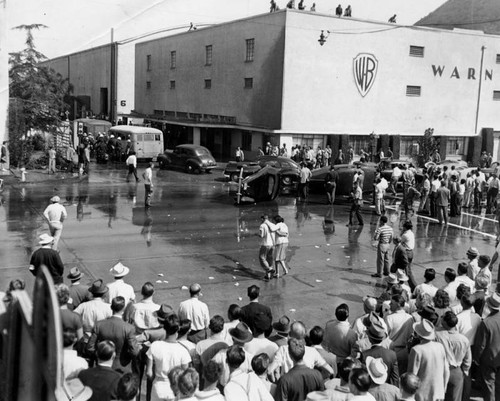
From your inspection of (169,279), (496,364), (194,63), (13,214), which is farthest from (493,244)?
(194,63)

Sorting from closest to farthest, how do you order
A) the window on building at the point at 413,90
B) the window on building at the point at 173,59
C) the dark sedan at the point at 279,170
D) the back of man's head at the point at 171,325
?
the back of man's head at the point at 171,325
the dark sedan at the point at 279,170
the window on building at the point at 413,90
the window on building at the point at 173,59

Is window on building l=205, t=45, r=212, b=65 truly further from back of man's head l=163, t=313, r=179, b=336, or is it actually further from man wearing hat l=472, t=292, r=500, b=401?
back of man's head l=163, t=313, r=179, b=336

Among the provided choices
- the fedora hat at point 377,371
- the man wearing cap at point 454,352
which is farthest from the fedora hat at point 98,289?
the man wearing cap at point 454,352

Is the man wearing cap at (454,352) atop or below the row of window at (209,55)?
below

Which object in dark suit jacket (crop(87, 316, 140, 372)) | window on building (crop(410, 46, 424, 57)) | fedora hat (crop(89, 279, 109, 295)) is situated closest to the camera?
dark suit jacket (crop(87, 316, 140, 372))

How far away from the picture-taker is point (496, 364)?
7035mm

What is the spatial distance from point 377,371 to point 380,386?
0.14 meters

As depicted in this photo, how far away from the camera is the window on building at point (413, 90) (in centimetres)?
4000

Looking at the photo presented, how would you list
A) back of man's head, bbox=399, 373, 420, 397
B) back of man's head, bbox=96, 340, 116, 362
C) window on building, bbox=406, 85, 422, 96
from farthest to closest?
window on building, bbox=406, 85, 422, 96
back of man's head, bbox=96, 340, 116, 362
back of man's head, bbox=399, 373, 420, 397

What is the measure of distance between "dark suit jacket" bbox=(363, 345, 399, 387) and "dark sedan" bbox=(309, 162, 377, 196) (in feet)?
61.4

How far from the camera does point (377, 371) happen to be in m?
5.46

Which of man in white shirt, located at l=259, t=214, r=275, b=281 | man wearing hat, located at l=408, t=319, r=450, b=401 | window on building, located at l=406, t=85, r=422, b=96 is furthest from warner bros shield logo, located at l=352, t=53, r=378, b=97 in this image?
man wearing hat, located at l=408, t=319, r=450, b=401

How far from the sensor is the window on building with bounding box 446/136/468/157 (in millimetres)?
43000

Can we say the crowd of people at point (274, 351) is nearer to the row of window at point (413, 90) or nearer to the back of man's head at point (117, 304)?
the back of man's head at point (117, 304)
